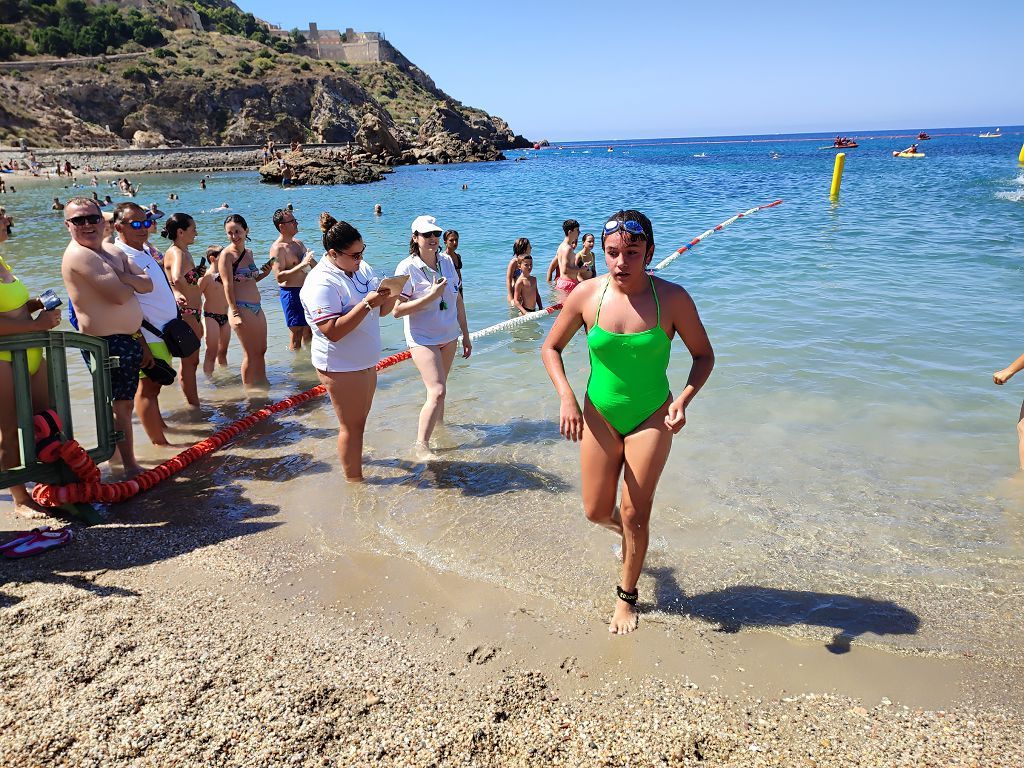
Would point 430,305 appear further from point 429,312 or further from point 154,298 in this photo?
point 154,298

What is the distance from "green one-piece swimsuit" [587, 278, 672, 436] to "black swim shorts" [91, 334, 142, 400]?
11.3ft

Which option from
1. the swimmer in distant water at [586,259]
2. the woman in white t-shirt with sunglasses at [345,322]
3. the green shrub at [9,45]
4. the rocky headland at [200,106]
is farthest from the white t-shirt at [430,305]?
the green shrub at [9,45]

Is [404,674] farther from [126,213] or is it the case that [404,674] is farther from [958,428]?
[958,428]

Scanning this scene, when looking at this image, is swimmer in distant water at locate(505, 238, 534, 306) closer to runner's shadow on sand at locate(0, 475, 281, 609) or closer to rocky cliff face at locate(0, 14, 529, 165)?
runner's shadow on sand at locate(0, 475, 281, 609)

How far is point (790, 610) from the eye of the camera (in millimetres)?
3496

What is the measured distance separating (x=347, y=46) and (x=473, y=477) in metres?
129

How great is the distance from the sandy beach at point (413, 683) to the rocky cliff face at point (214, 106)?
2504 inches

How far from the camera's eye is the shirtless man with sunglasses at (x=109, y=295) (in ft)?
14.0

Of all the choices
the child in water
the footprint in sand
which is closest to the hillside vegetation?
the child in water

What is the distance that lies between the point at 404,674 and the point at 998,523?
3.93 meters

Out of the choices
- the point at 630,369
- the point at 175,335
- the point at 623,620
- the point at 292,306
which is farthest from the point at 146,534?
the point at 292,306

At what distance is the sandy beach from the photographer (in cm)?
253

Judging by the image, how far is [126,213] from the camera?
515cm

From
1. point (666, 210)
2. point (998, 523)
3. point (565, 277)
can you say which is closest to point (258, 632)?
point (998, 523)
